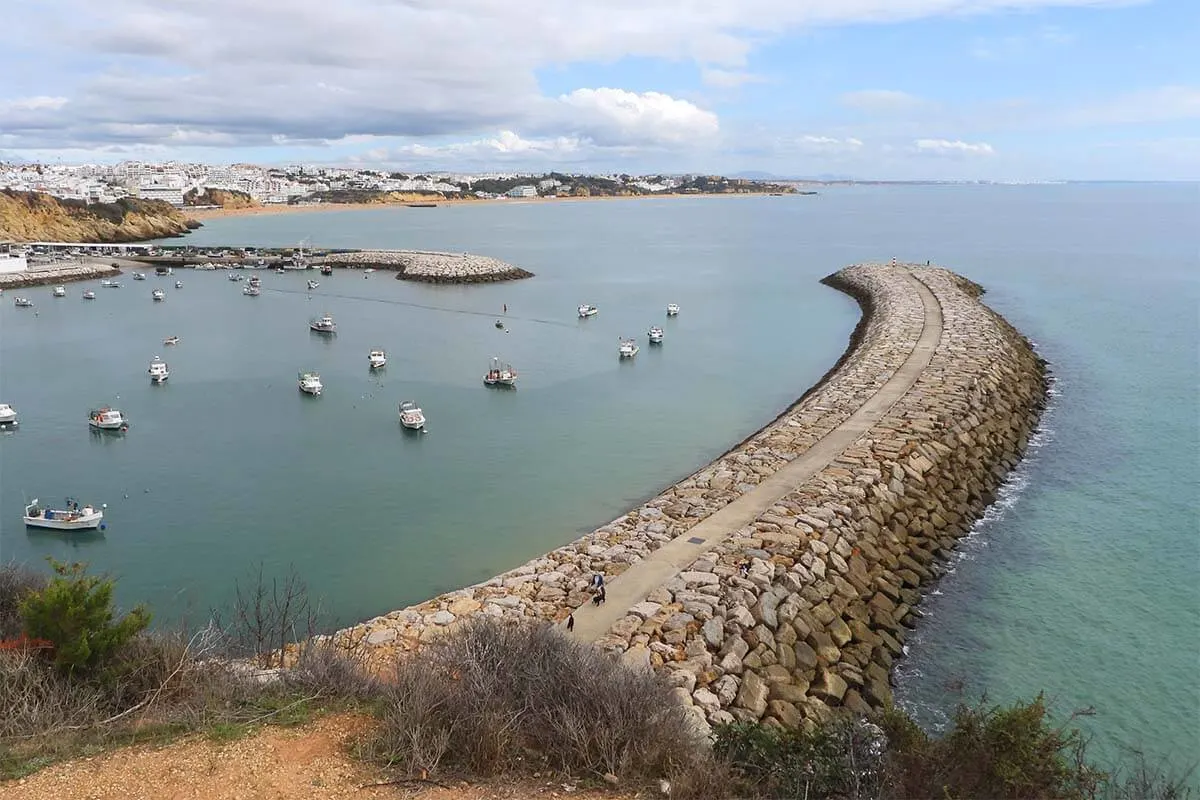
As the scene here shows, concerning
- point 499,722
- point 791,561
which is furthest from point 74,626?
point 791,561

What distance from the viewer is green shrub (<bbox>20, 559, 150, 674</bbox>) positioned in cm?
809

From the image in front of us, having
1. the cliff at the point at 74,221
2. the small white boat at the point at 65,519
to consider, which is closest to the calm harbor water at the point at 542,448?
the small white boat at the point at 65,519

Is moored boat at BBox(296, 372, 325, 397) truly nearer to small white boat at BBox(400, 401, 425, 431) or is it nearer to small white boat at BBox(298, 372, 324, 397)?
small white boat at BBox(298, 372, 324, 397)

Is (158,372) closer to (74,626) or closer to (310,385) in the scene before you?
(310,385)

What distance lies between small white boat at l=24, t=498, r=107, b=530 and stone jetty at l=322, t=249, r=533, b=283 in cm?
4626

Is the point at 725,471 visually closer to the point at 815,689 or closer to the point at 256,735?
the point at 815,689

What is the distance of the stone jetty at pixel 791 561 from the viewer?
1205cm

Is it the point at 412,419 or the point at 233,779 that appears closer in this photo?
the point at 233,779

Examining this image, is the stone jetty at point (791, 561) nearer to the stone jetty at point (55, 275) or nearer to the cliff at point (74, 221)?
the stone jetty at point (55, 275)

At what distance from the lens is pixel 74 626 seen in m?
8.17

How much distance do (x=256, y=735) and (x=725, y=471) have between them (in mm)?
14070

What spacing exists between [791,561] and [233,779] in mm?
10309

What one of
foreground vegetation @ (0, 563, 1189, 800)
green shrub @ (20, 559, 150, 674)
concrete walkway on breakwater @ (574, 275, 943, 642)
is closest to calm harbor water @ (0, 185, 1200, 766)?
concrete walkway on breakwater @ (574, 275, 943, 642)

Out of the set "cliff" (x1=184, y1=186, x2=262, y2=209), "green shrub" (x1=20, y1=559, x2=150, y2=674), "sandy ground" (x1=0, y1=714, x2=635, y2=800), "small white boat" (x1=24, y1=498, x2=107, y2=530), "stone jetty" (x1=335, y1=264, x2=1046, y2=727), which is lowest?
"small white boat" (x1=24, y1=498, x2=107, y2=530)
